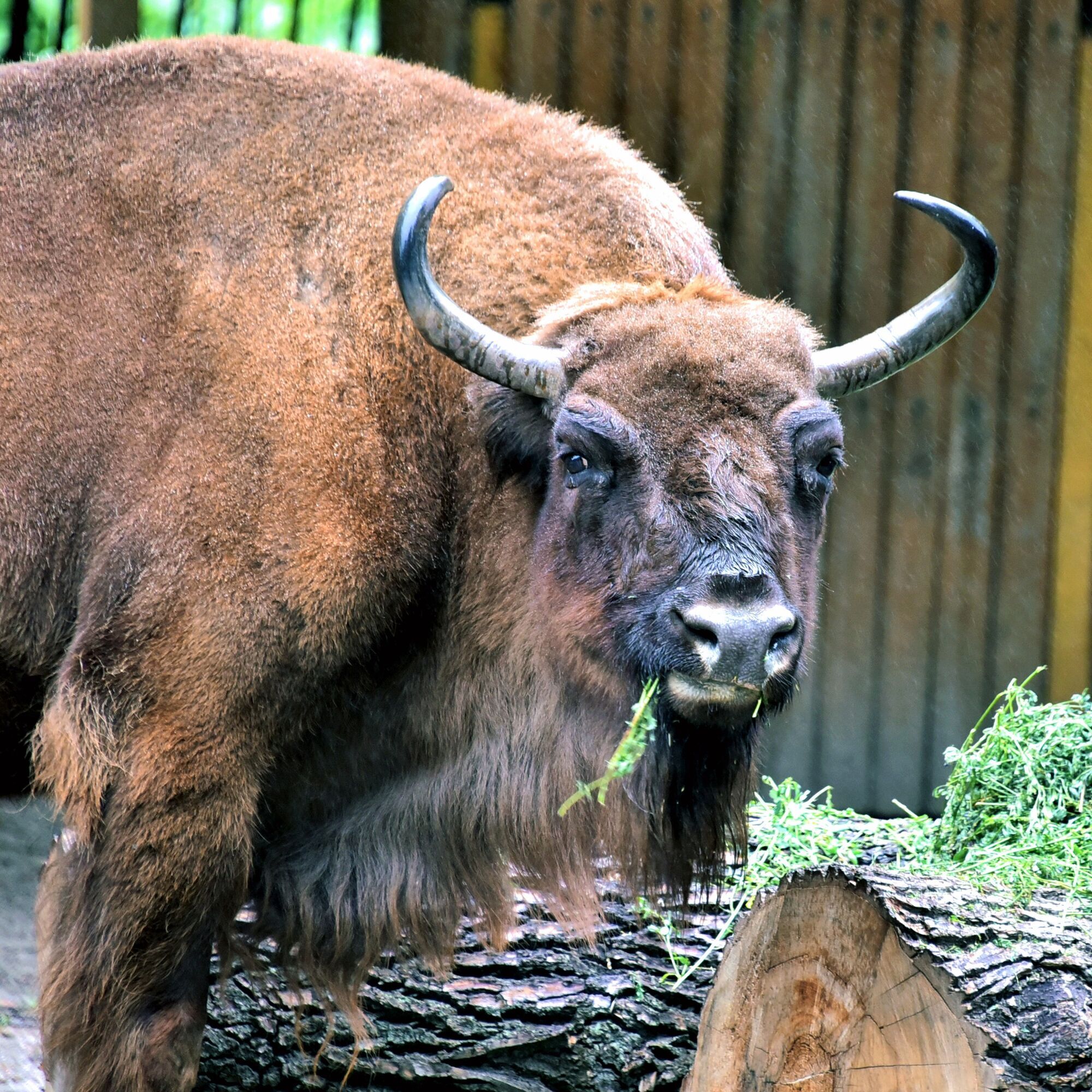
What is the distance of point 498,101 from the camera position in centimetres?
457

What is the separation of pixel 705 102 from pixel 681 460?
13.5 feet

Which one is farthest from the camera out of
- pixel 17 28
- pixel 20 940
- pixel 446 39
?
pixel 17 28

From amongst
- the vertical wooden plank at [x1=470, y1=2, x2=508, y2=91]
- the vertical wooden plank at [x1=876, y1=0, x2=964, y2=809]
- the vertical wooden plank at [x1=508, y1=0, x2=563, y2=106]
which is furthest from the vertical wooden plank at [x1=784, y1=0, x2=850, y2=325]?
the vertical wooden plank at [x1=470, y1=2, x2=508, y2=91]

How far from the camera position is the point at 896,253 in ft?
23.8

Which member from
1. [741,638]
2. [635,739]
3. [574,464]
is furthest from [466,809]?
[741,638]

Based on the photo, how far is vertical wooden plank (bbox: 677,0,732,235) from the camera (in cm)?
707

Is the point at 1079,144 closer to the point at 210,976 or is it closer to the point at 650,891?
the point at 650,891

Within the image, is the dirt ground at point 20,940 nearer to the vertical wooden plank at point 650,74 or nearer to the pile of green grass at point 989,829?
the pile of green grass at point 989,829

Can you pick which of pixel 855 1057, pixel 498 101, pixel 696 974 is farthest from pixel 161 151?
pixel 855 1057

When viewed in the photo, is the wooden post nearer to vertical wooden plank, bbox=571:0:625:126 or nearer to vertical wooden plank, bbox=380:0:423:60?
vertical wooden plank, bbox=380:0:423:60

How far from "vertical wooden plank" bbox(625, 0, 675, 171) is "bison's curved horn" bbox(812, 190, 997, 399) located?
3342mm

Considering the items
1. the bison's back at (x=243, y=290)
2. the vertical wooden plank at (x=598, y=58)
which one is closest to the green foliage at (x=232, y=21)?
the vertical wooden plank at (x=598, y=58)

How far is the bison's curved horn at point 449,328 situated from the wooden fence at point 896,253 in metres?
3.55

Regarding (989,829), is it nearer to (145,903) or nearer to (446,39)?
(145,903)
